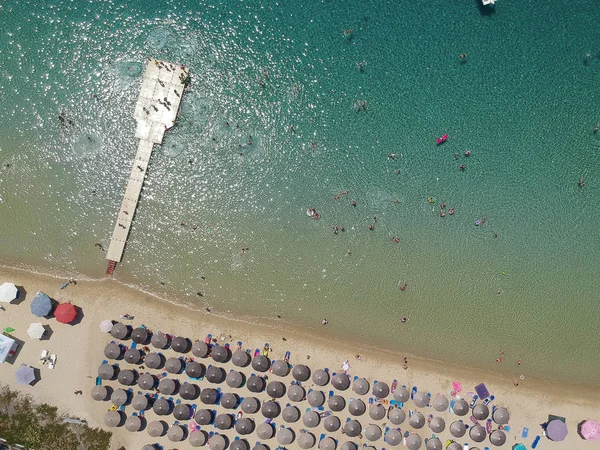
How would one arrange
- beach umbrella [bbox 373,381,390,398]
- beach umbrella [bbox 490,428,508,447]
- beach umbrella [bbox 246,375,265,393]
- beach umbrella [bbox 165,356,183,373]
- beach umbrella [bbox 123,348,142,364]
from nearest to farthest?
beach umbrella [bbox 123,348,142,364]
beach umbrella [bbox 165,356,183,373]
beach umbrella [bbox 246,375,265,393]
beach umbrella [bbox 373,381,390,398]
beach umbrella [bbox 490,428,508,447]

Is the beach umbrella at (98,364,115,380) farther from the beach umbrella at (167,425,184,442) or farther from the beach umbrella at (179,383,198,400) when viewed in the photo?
the beach umbrella at (167,425,184,442)

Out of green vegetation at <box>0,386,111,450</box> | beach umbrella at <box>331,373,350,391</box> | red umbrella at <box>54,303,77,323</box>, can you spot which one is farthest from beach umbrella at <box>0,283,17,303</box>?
beach umbrella at <box>331,373,350,391</box>

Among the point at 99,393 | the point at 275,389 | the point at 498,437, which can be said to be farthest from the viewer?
the point at 498,437

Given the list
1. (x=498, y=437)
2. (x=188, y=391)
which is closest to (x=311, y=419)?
(x=188, y=391)

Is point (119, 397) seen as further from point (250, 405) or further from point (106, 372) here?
point (250, 405)

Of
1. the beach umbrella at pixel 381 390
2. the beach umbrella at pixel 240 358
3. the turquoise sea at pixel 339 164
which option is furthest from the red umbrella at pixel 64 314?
the beach umbrella at pixel 381 390

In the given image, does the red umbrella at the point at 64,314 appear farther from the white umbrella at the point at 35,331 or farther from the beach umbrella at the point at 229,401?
the beach umbrella at the point at 229,401

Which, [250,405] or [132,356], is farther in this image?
[250,405]
